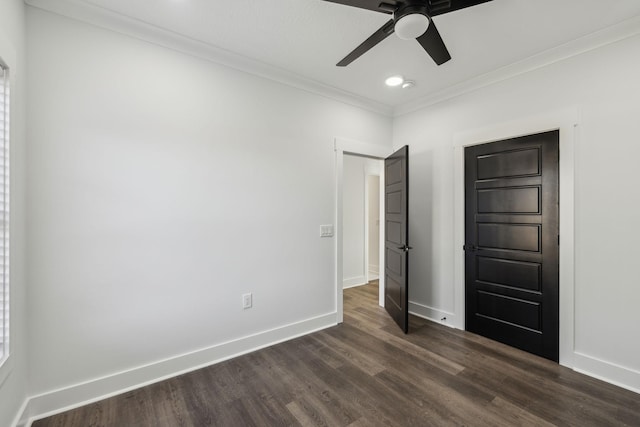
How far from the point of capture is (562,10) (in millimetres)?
1957

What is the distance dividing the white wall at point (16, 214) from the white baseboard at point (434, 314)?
3.59 meters

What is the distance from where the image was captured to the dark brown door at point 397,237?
3062 millimetres

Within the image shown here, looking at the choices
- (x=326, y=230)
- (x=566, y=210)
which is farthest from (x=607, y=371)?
(x=326, y=230)

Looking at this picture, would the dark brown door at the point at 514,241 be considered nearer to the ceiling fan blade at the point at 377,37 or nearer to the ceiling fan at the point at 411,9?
the ceiling fan at the point at 411,9

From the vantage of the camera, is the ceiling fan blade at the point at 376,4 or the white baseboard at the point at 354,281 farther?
the white baseboard at the point at 354,281

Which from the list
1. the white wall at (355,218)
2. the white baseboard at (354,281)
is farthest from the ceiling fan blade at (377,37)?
the white baseboard at (354,281)

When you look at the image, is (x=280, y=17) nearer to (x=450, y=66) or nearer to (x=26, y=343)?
(x=450, y=66)

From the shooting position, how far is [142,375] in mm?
2146

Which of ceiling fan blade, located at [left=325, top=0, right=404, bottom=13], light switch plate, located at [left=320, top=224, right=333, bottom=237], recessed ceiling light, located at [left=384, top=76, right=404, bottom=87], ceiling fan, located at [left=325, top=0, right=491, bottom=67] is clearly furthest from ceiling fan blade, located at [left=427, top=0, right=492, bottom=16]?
light switch plate, located at [left=320, top=224, right=333, bottom=237]

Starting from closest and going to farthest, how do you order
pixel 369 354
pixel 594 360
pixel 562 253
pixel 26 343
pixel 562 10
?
pixel 26 343 → pixel 562 10 → pixel 594 360 → pixel 562 253 → pixel 369 354

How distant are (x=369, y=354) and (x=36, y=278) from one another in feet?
8.40

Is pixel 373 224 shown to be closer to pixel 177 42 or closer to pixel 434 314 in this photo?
pixel 434 314

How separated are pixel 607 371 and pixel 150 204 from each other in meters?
3.77

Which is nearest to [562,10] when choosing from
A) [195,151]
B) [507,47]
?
[507,47]
